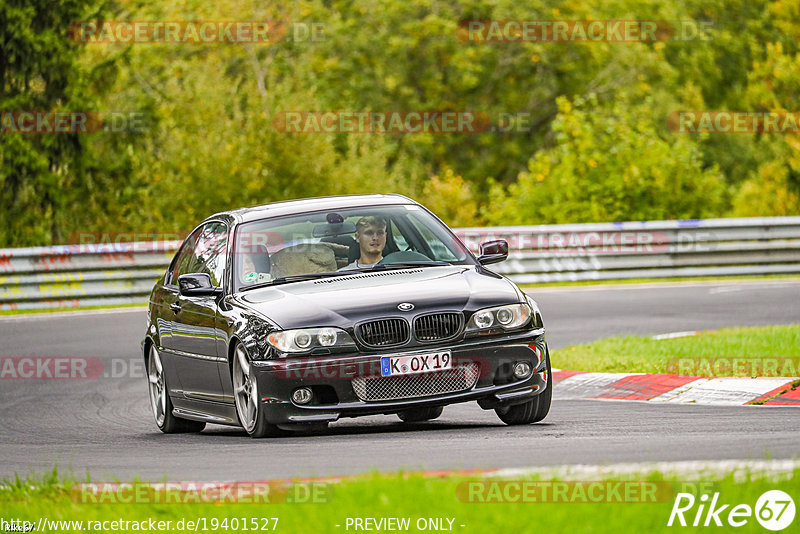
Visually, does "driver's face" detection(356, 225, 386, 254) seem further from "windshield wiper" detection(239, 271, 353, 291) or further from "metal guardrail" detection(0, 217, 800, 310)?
"metal guardrail" detection(0, 217, 800, 310)

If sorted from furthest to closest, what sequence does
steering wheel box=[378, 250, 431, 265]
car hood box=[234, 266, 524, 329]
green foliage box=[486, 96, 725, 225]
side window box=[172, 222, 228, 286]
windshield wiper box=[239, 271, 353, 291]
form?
1. green foliage box=[486, 96, 725, 225]
2. side window box=[172, 222, 228, 286]
3. steering wheel box=[378, 250, 431, 265]
4. windshield wiper box=[239, 271, 353, 291]
5. car hood box=[234, 266, 524, 329]

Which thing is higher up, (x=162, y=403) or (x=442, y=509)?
(x=442, y=509)

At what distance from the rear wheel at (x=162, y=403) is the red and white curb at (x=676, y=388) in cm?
305

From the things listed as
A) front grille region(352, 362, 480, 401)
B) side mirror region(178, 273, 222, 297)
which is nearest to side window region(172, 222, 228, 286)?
side mirror region(178, 273, 222, 297)

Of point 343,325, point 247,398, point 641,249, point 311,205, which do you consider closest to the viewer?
point 343,325

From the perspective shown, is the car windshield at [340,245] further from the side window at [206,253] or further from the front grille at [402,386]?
the front grille at [402,386]

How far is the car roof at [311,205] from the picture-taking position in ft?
35.2

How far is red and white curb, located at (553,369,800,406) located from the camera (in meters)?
10.7

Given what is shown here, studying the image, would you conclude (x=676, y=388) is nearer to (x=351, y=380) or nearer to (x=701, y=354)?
(x=701, y=354)

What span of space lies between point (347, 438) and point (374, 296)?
90 cm

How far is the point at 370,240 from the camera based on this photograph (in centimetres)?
1052

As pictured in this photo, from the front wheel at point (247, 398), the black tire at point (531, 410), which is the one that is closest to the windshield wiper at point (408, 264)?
the black tire at point (531, 410)

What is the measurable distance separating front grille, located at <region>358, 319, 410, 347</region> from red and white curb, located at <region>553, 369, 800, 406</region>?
2.85 meters

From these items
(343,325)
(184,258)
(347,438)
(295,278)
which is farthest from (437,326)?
(184,258)
